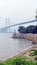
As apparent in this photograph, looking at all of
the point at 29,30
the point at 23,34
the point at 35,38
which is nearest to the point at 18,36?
the point at 23,34

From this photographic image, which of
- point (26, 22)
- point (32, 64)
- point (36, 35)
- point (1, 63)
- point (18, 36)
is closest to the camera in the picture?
point (1, 63)

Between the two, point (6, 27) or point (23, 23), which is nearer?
point (23, 23)

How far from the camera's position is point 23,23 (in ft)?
72.6

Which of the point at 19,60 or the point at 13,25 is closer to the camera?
the point at 19,60

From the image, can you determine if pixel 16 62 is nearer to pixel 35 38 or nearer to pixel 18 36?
pixel 35 38

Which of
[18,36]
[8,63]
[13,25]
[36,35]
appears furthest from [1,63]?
[18,36]

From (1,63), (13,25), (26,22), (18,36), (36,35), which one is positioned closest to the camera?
(1,63)

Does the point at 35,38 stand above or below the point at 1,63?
below

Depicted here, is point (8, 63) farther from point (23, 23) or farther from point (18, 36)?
point (18, 36)

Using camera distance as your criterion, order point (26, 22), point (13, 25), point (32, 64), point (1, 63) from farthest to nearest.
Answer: point (13, 25)
point (26, 22)
point (32, 64)
point (1, 63)

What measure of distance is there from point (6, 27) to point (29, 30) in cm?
229

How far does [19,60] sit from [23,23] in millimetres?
19722

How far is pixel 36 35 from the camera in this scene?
19.7 m

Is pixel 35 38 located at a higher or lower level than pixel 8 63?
lower
